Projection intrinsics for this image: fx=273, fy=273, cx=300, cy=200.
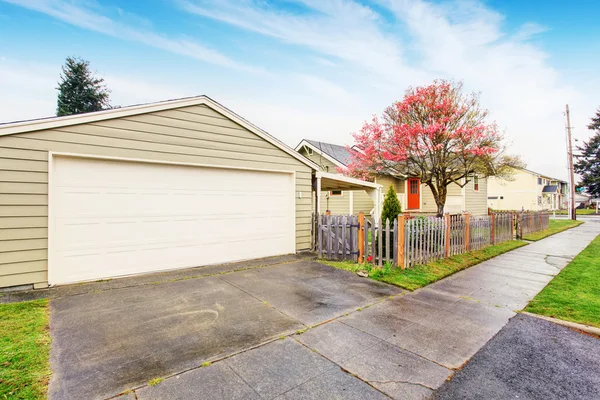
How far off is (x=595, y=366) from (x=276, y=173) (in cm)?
682

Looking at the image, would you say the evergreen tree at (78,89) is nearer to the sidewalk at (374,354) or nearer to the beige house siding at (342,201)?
the beige house siding at (342,201)

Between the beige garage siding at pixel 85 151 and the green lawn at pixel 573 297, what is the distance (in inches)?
254

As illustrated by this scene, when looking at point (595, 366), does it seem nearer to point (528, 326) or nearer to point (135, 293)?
point (528, 326)

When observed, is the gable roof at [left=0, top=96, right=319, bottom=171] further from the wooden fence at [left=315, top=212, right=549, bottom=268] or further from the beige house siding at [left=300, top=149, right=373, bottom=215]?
the beige house siding at [left=300, top=149, right=373, bottom=215]

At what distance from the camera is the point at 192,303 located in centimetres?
427

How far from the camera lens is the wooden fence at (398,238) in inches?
250

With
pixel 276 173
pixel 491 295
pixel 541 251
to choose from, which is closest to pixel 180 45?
pixel 276 173

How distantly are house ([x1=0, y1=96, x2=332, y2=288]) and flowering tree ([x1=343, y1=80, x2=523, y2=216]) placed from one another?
5.94 metres

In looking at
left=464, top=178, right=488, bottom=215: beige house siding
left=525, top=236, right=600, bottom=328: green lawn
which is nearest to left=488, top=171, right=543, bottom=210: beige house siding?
left=464, top=178, right=488, bottom=215: beige house siding

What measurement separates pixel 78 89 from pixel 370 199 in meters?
34.6

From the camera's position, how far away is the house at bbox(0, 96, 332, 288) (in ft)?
15.6

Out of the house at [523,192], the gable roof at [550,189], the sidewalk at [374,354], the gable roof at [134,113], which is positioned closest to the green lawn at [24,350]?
the sidewalk at [374,354]

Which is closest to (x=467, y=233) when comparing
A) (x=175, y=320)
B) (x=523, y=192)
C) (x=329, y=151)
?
(x=175, y=320)

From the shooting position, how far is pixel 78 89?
30.5 meters
